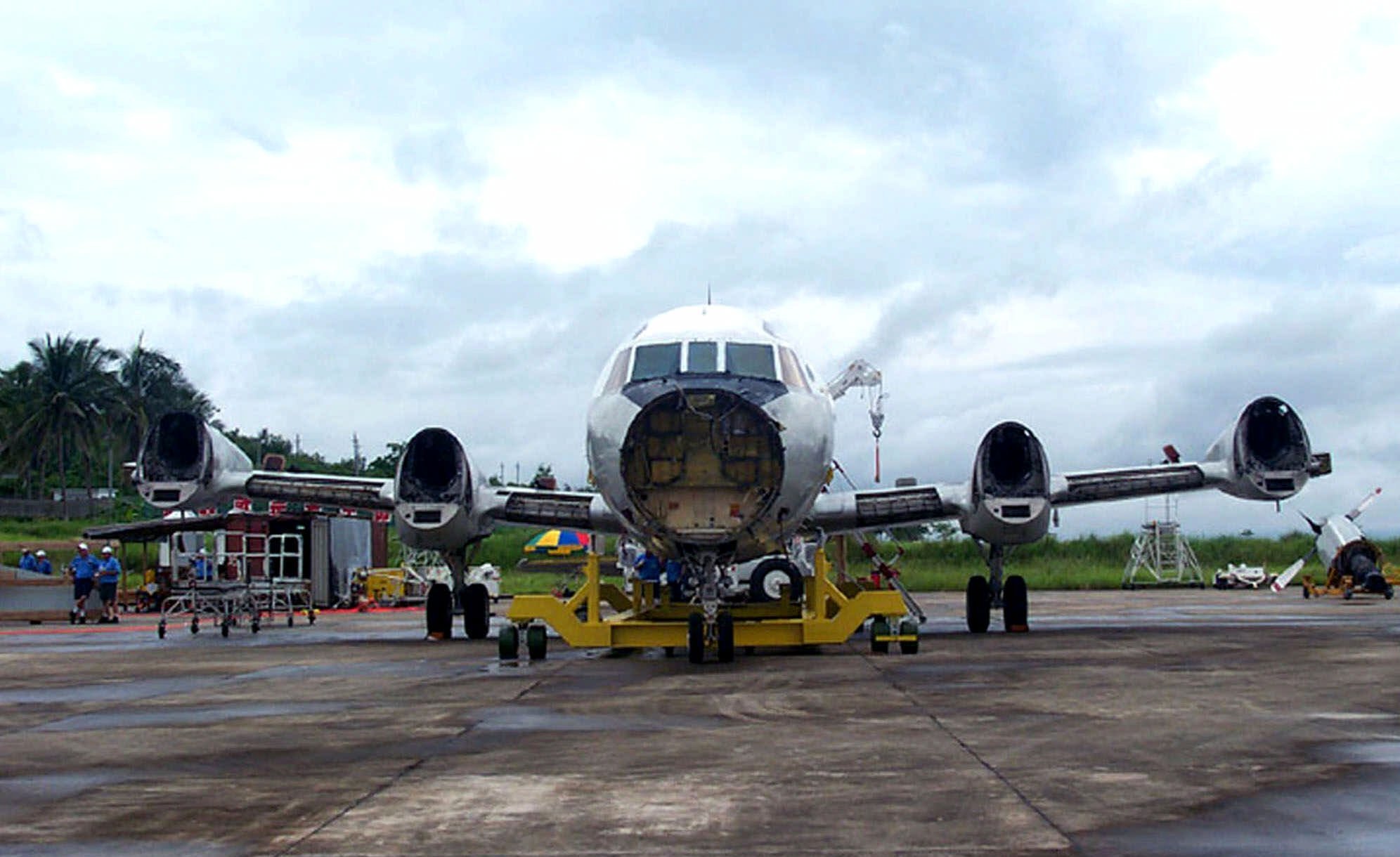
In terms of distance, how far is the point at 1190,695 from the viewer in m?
10.4

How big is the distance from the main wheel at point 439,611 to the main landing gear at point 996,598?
7241mm

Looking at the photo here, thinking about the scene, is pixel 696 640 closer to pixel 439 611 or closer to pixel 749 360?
pixel 749 360

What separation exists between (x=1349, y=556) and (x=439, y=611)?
24.7 metres

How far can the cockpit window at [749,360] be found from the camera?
15.4m

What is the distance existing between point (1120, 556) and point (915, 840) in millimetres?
59252

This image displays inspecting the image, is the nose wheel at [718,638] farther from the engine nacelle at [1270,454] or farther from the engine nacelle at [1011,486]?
the engine nacelle at [1270,454]

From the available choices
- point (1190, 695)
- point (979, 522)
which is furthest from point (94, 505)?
point (1190, 695)

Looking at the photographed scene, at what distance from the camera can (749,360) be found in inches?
614

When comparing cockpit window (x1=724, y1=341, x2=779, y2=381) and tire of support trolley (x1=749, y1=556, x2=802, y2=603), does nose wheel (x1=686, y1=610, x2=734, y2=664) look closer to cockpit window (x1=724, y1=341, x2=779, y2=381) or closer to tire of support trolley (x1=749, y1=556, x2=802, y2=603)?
cockpit window (x1=724, y1=341, x2=779, y2=381)

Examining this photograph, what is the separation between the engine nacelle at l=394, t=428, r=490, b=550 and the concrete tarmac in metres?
2.75

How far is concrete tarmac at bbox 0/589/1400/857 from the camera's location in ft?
18.3

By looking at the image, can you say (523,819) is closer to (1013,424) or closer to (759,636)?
(759,636)

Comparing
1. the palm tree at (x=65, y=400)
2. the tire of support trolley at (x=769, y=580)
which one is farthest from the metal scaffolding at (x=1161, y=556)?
the palm tree at (x=65, y=400)

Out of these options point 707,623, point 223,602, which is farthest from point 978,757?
point 223,602
